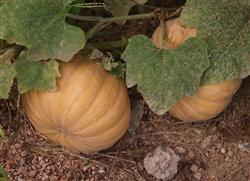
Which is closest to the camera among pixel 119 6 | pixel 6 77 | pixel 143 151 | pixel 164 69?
pixel 164 69

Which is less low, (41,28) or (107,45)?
(41,28)

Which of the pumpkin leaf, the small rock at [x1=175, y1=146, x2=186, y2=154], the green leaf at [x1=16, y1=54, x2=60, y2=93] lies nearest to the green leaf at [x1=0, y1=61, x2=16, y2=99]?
the green leaf at [x1=16, y1=54, x2=60, y2=93]

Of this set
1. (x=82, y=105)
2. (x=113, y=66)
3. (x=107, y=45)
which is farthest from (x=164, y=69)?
(x=107, y=45)

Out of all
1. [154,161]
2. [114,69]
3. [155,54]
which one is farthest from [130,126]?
[155,54]

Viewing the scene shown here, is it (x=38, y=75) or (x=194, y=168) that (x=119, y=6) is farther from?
(x=194, y=168)

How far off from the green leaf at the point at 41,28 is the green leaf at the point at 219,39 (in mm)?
372

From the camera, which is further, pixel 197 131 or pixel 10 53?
pixel 197 131

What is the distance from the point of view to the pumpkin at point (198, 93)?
207 cm

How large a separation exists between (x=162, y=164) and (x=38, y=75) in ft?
1.95

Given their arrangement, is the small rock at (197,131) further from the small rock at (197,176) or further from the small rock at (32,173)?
the small rock at (32,173)

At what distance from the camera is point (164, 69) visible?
1920 mm

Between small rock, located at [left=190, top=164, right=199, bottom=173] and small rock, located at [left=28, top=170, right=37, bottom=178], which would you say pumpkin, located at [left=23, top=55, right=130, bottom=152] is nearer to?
small rock, located at [left=28, top=170, right=37, bottom=178]

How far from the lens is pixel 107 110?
210 centimetres

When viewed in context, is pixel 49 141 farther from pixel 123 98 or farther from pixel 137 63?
pixel 137 63
